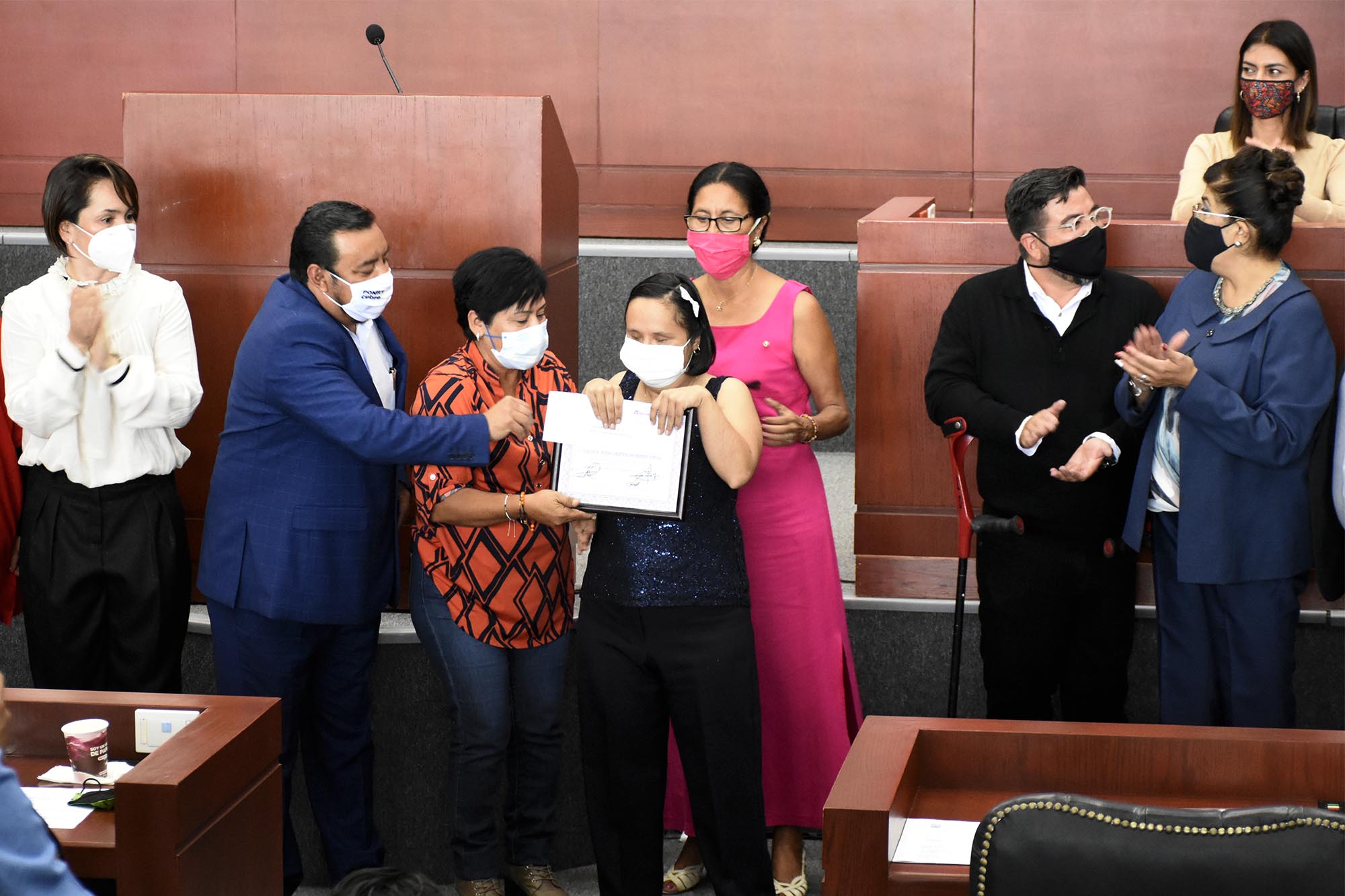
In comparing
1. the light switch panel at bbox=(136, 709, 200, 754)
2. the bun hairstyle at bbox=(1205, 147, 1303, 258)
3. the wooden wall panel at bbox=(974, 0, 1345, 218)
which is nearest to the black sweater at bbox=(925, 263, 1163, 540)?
the bun hairstyle at bbox=(1205, 147, 1303, 258)

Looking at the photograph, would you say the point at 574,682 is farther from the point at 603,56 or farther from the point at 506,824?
the point at 603,56

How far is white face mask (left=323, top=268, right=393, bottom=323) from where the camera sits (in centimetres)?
286

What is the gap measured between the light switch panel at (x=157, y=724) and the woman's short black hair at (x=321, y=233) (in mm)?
942

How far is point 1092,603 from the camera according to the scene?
9.84 feet

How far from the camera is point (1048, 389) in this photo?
297 cm

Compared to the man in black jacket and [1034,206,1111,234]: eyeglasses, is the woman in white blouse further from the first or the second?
[1034,206,1111,234]: eyeglasses

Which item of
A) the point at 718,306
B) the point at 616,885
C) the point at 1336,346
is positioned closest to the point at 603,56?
the point at 718,306

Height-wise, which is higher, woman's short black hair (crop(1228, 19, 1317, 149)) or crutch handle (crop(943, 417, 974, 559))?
woman's short black hair (crop(1228, 19, 1317, 149))

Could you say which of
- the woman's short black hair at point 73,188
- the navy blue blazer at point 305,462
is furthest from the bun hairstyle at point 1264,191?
the woman's short black hair at point 73,188

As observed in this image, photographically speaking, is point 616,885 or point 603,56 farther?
point 603,56

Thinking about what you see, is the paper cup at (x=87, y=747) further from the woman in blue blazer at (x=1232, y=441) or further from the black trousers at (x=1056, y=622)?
the woman in blue blazer at (x=1232, y=441)

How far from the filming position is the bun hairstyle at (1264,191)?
285cm

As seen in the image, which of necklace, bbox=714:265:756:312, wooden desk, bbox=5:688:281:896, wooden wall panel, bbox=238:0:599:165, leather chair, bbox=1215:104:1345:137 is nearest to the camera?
wooden desk, bbox=5:688:281:896

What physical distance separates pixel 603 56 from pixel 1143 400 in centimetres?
379
